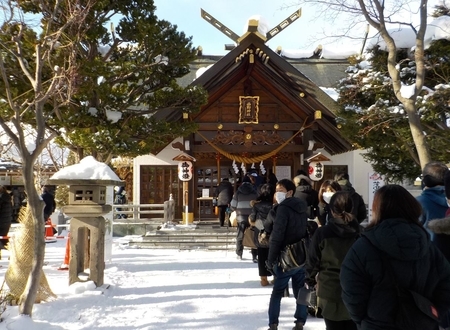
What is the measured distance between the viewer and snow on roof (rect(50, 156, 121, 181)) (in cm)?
632

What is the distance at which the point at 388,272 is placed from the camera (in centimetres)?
216

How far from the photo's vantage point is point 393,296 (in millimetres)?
2164

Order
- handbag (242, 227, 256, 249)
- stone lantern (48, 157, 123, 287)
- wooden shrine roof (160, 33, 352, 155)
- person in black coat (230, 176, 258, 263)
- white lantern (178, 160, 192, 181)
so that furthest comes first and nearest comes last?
1. white lantern (178, 160, 192, 181)
2. wooden shrine roof (160, 33, 352, 155)
3. person in black coat (230, 176, 258, 263)
4. handbag (242, 227, 256, 249)
5. stone lantern (48, 157, 123, 287)

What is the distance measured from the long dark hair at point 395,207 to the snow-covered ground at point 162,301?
9.04ft

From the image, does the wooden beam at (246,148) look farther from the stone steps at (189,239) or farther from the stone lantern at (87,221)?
the stone lantern at (87,221)

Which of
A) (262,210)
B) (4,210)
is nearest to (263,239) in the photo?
(262,210)

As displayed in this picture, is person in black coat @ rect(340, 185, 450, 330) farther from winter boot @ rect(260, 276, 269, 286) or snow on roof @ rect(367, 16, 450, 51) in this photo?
→ snow on roof @ rect(367, 16, 450, 51)

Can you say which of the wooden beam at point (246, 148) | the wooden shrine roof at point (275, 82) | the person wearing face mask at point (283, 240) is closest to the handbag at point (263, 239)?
the person wearing face mask at point (283, 240)

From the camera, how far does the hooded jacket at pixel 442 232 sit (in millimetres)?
3043

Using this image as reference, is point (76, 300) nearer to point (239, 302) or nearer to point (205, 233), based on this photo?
point (239, 302)

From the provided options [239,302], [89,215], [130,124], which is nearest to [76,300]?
[89,215]

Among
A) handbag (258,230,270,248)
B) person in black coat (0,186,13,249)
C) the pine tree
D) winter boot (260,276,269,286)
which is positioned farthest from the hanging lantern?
person in black coat (0,186,13,249)

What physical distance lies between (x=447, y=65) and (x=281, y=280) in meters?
6.90

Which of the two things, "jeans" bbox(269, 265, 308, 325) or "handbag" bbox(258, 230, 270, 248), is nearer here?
"jeans" bbox(269, 265, 308, 325)
